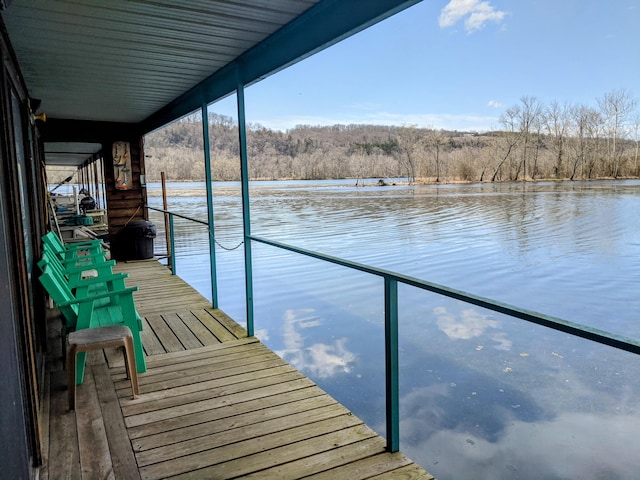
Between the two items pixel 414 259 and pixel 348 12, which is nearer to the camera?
pixel 348 12

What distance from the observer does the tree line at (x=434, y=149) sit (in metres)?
26.8

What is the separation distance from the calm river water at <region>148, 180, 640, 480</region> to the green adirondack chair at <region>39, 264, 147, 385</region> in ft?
6.79

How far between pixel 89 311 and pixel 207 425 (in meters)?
1.05

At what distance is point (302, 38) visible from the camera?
2.59 m

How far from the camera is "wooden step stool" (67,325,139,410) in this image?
242cm

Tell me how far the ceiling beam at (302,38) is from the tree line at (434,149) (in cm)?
2321

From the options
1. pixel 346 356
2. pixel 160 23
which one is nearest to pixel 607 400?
pixel 346 356

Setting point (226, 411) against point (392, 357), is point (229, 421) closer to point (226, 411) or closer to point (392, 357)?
point (226, 411)

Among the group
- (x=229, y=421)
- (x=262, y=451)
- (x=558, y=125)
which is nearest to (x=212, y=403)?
(x=229, y=421)

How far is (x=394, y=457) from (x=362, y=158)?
45260mm

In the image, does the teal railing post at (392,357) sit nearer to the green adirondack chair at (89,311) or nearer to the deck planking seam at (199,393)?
the deck planking seam at (199,393)

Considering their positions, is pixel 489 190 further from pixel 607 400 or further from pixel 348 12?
pixel 348 12

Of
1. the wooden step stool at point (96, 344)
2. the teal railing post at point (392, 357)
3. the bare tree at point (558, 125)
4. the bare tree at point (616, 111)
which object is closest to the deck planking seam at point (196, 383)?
the wooden step stool at point (96, 344)

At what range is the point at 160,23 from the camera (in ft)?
8.29
